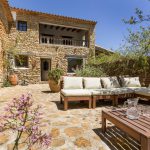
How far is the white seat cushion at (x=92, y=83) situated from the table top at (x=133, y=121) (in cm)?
266

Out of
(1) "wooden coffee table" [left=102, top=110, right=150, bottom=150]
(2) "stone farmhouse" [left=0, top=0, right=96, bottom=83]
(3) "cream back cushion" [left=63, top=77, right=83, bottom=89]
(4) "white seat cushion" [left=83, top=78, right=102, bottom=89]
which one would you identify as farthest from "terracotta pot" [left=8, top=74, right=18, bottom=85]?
(1) "wooden coffee table" [left=102, top=110, right=150, bottom=150]

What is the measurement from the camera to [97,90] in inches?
226

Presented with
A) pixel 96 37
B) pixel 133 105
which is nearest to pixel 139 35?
pixel 133 105

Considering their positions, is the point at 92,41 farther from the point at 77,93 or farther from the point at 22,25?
the point at 77,93

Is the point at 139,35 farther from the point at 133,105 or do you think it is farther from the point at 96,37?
the point at 96,37

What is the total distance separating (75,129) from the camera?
362 cm

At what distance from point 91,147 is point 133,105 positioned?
1.24 meters

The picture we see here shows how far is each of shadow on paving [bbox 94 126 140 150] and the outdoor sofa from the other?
6.11 ft

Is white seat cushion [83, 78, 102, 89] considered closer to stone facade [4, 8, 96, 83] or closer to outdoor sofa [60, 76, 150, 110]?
outdoor sofa [60, 76, 150, 110]

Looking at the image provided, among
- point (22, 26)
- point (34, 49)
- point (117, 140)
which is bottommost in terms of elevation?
point (117, 140)

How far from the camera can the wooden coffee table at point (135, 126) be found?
7.44 feet

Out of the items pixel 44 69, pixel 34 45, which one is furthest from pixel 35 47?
pixel 44 69

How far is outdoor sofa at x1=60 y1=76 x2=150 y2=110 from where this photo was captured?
17.6ft

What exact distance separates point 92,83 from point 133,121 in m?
3.35
